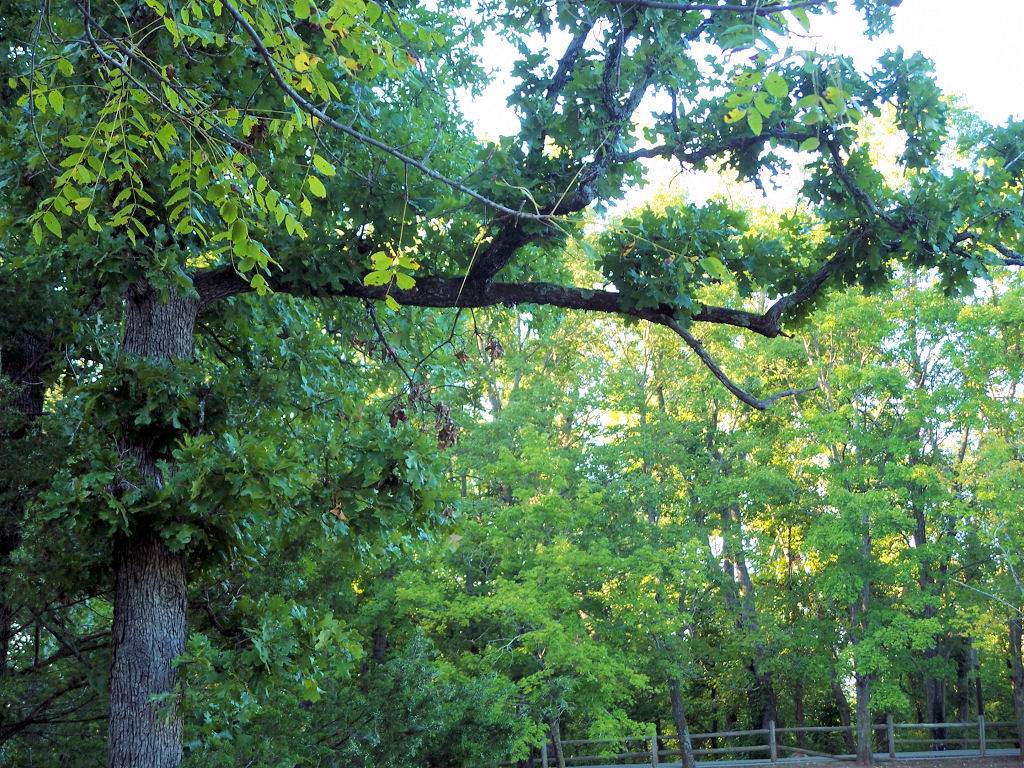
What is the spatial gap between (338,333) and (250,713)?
10.3ft

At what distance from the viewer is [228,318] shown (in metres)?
6.12

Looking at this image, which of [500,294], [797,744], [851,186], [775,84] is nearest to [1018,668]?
[797,744]

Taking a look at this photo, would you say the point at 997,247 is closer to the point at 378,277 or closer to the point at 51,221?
the point at 378,277

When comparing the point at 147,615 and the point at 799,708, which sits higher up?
the point at 147,615

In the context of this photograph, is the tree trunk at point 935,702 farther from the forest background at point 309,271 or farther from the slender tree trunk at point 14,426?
the slender tree trunk at point 14,426

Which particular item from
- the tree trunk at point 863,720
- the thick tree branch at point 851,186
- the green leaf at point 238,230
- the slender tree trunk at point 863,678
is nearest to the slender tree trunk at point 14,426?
the green leaf at point 238,230

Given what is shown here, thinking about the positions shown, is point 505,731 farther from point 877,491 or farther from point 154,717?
point 877,491

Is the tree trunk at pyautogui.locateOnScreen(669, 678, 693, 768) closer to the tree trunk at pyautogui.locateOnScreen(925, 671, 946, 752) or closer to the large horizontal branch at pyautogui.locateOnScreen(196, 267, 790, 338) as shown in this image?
the tree trunk at pyautogui.locateOnScreen(925, 671, 946, 752)

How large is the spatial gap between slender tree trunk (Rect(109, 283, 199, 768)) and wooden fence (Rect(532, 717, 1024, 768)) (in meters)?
16.1

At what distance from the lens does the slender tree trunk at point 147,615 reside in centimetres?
454

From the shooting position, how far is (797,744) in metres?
25.0

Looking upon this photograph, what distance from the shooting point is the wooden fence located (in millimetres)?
20953

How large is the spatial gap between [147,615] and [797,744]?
24.0 metres

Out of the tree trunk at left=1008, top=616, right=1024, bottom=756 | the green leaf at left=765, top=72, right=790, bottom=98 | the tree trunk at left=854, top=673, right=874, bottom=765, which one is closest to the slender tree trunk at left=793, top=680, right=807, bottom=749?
the tree trunk at left=854, top=673, right=874, bottom=765
